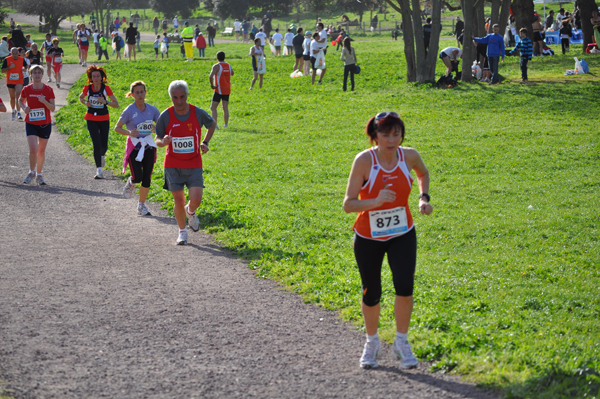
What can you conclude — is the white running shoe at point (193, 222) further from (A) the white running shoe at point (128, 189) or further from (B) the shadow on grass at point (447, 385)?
(B) the shadow on grass at point (447, 385)

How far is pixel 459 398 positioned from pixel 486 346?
86 cm

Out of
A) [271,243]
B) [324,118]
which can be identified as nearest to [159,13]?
[324,118]

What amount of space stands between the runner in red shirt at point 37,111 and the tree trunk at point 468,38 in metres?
15.5

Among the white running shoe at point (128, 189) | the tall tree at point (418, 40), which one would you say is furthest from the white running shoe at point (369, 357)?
the tall tree at point (418, 40)

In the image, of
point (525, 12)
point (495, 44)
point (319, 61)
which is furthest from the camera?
point (525, 12)

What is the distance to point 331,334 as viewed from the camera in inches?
239

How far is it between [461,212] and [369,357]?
5518 mm

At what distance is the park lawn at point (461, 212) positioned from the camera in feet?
18.4

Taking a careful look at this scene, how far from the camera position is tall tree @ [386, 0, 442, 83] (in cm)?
2388

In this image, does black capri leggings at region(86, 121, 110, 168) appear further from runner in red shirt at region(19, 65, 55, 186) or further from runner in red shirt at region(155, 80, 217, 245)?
runner in red shirt at region(155, 80, 217, 245)

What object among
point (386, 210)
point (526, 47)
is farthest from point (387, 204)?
point (526, 47)

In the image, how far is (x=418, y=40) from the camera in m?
24.3

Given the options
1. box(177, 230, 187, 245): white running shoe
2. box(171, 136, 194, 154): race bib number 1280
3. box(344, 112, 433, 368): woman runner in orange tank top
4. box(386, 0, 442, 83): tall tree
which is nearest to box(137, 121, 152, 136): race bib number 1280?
box(171, 136, 194, 154): race bib number 1280

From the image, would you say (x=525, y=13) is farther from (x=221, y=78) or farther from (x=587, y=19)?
(x=221, y=78)
